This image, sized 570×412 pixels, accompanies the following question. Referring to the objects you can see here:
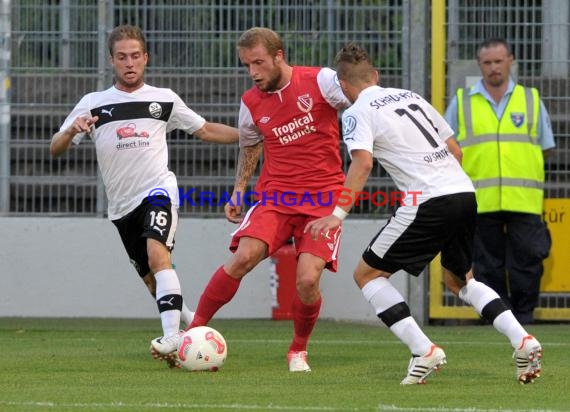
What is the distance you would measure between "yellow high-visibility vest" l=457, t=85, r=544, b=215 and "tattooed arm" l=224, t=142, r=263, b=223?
3245 mm

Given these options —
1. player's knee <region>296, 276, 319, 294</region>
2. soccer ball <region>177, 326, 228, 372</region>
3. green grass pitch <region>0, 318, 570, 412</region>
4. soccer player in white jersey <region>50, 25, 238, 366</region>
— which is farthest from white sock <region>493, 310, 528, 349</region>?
soccer player in white jersey <region>50, 25, 238, 366</region>

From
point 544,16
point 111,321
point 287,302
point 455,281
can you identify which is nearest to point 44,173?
point 111,321

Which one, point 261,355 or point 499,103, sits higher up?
point 499,103

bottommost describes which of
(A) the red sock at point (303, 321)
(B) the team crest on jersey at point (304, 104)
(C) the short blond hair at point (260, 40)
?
(A) the red sock at point (303, 321)

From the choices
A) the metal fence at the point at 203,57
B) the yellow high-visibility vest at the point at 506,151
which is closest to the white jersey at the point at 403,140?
the yellow high-visibility vest at the point at 506,151

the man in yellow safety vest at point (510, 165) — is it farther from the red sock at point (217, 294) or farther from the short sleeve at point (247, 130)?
the red sock at point (217, 294)

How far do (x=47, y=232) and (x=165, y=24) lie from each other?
2111 millimetres

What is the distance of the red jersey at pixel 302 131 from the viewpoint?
848 centimetres

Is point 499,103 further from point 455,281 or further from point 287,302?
point 455,281

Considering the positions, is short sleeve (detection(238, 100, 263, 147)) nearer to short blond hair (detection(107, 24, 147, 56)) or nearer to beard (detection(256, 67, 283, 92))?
beard (detection(256, 67, 283, 92))

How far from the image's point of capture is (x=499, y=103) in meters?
11.7

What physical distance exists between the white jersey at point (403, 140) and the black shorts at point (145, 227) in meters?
1.66

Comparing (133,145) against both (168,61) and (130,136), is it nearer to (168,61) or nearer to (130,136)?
(130,136)

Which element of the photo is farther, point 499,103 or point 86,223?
point 86,223
